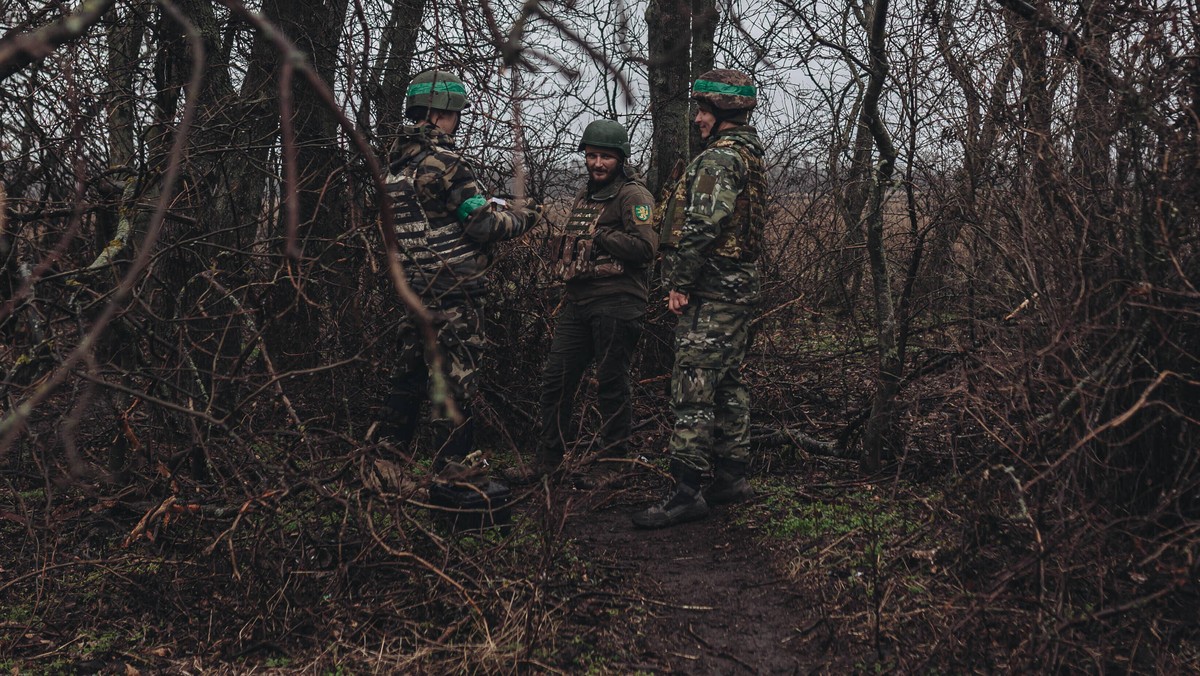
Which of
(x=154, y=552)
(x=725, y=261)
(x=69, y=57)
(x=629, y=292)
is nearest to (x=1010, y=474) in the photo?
(x=725, y=261)

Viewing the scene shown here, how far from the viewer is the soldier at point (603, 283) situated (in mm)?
5340

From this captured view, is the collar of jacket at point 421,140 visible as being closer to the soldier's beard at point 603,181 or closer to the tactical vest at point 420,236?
the tactical vest at point 420,236

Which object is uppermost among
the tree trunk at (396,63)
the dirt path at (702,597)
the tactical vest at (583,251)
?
the tree trunk at (396,63)

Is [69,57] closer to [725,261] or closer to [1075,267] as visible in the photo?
[725,261]

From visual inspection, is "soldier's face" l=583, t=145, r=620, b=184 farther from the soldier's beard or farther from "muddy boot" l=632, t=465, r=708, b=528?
"muddy boot" l=632, t=465, r=708, b=528

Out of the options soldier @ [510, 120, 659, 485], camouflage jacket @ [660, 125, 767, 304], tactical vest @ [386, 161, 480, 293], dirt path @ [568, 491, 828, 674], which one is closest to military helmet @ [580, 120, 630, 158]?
soldier @ [510, 120, 659, 485]

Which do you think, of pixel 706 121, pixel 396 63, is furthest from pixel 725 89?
pixel 396 63

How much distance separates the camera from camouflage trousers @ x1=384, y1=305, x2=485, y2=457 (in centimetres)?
495

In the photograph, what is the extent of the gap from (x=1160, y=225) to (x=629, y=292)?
279cm

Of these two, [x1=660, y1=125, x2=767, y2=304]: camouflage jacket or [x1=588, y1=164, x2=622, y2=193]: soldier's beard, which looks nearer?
[x1=660, y1=125, x2=767, y2=304]: camouflage jacket

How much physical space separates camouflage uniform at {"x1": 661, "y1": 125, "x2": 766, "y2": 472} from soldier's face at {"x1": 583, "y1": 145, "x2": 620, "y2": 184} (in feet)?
1.40

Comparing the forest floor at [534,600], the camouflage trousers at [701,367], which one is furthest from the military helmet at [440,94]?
the forest floor at [534,600]

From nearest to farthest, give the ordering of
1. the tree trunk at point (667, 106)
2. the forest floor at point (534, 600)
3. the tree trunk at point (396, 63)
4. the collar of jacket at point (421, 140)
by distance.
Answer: the forest floor at point (534, 600)
the collar of jacket at point (421, 140)
the tree trunk at point (396, 63)
the tree trunk at point (667, 106)

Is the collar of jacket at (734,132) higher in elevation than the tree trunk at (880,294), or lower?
higher
